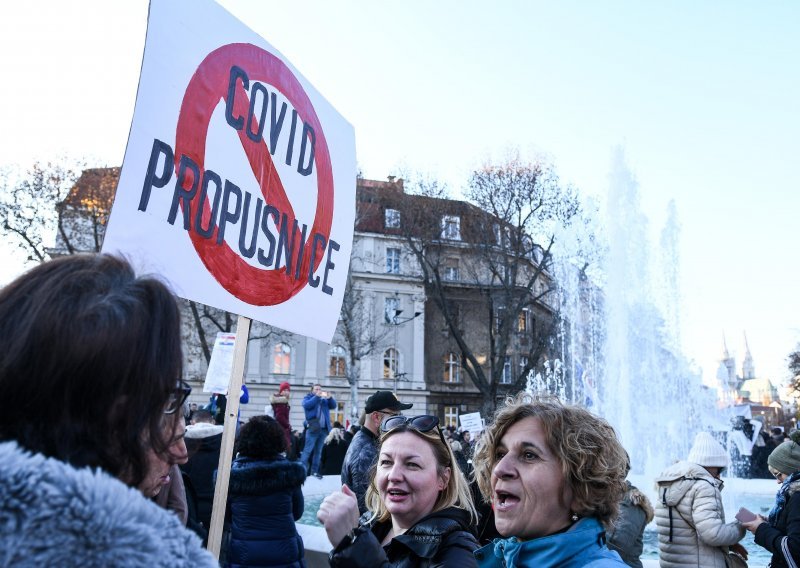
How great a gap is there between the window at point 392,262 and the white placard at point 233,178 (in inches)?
1650

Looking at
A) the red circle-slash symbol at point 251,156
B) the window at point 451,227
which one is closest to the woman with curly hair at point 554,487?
the red circle-slash symbol at point 251,156

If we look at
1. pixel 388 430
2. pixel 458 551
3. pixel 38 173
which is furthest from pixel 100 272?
pixel 38 173

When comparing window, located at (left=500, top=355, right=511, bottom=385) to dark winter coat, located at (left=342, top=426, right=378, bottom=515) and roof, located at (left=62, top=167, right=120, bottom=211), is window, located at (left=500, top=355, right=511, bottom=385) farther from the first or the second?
dark winter coat, located at (left=342, top=426, right=378, bottom=515)

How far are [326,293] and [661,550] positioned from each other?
9.59 ft

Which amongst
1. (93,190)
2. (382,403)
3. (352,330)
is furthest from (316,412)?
(352,330)

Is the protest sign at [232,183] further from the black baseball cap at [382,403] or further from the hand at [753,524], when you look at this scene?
the hand at [753,524]

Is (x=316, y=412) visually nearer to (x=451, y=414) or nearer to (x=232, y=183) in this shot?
(x=232, y=183)

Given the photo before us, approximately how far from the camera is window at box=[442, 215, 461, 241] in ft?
107

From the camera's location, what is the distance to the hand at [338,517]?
2102 mm

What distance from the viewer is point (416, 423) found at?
3027mm

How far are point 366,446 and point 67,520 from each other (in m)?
4.35

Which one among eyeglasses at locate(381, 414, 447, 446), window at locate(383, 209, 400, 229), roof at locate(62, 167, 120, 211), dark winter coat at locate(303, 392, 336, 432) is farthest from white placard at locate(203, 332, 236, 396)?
window at locate(383, 209, 400, 229)

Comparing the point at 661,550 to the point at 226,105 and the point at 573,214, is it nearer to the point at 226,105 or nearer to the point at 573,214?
the point at 226,105

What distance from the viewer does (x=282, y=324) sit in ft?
11.6
